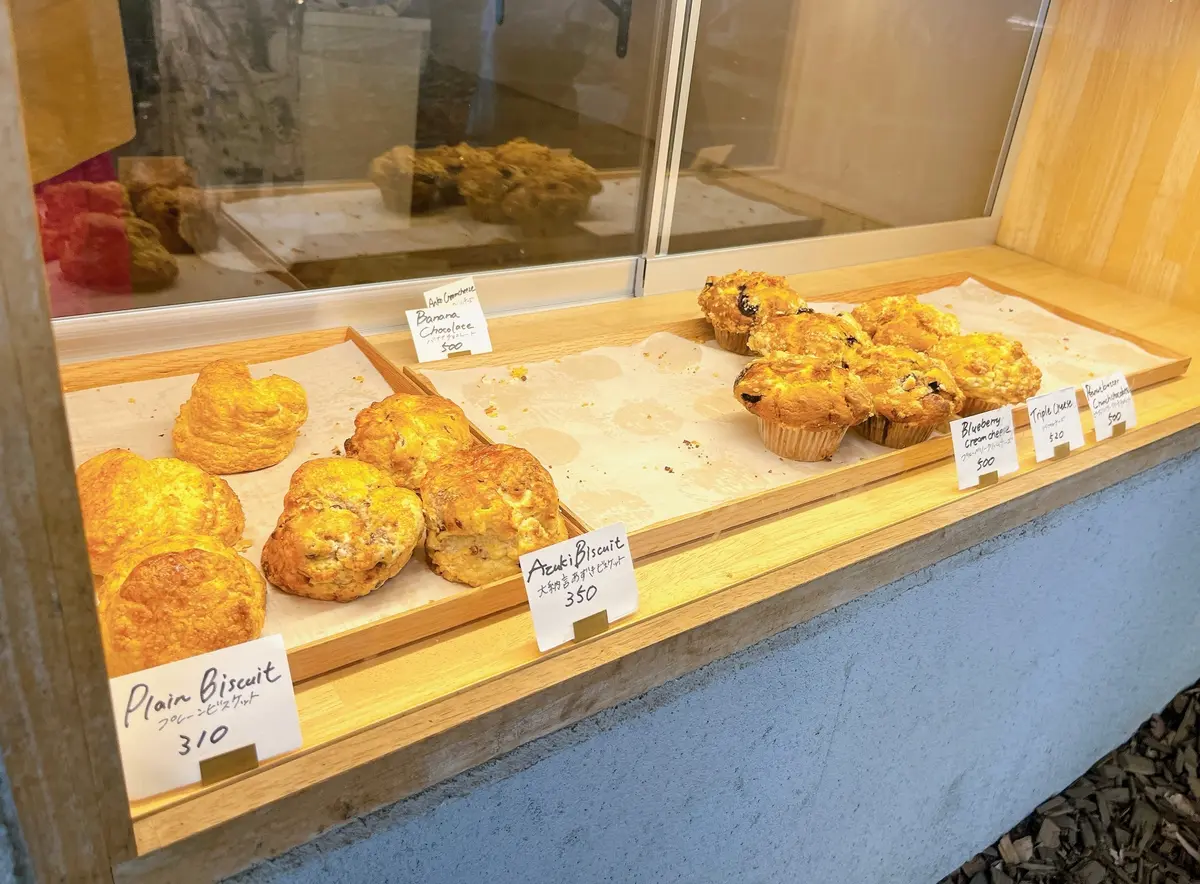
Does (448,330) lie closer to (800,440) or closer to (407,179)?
(407,179)

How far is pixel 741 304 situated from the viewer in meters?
1.71

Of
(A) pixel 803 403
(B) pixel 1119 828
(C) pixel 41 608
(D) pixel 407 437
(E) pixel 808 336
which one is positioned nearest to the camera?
(C) pixel 41 608

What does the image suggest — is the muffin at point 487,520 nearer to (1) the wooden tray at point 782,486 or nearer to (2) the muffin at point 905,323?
(1) the wooden tray at point 782,486

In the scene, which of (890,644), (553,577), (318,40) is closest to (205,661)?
(553,577)

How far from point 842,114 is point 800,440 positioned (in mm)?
1239

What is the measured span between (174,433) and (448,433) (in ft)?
1.20

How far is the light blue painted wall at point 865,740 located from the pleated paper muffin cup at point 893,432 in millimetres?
198

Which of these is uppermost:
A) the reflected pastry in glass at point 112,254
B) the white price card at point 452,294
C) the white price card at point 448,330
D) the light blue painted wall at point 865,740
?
the reflected pastry in glass at point 112,254

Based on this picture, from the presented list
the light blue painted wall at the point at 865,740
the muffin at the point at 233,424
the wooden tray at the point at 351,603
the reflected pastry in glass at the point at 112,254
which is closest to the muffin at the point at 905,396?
the light blue painted wall at the point at 865,740

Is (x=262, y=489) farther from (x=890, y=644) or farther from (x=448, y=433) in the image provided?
(x=890, y=644)

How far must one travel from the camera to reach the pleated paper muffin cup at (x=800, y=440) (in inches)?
54.8

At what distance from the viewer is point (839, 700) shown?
1.37 meters

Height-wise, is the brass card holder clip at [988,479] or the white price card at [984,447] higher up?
the white price card at [984,447]

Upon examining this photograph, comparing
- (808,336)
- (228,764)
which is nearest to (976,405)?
(808,336)
